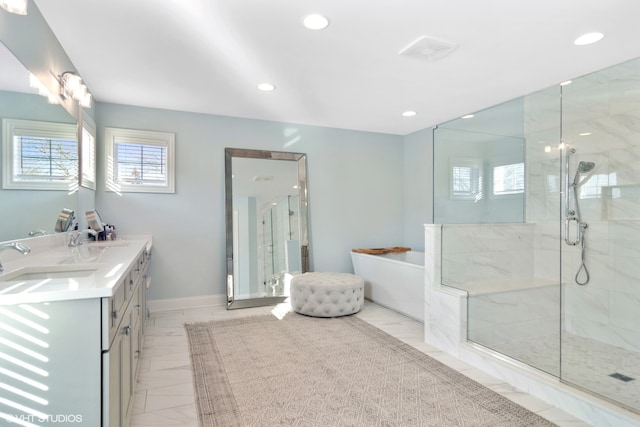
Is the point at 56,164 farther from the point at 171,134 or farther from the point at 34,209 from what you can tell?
the point at 171,134

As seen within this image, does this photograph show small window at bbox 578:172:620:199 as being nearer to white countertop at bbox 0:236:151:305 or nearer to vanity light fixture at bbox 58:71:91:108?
white countertop at bbox 0:236:151:305

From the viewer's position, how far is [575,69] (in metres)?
2.86

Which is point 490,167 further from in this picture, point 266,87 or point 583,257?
point 266,87

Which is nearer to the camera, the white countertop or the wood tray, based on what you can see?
the white countertop

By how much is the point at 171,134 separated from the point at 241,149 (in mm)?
799

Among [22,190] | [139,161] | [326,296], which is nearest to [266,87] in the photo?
[139,161]

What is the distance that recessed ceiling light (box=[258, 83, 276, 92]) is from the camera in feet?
10.6

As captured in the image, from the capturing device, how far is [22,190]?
1925 millimetres

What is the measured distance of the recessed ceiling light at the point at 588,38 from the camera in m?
2.32

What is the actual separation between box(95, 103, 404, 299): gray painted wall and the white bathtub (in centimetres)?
44

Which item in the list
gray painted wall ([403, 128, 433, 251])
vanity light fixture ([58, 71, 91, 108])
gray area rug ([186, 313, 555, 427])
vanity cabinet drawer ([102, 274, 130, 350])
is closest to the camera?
vanity cabinet drawer ([102, 274, 130, 350])

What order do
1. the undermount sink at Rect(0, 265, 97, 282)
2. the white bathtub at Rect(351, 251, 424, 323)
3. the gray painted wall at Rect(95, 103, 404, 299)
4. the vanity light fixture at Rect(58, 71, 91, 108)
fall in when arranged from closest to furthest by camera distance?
the undermount sink at Rect(0, 265, 97, 282)
the vanity light fixture at Rect(58, 71, 91, 108)
the white bathtub at Rect(351, 251, 424, 323)
the gray painted wall at Rect(95, 103, 404, 299)

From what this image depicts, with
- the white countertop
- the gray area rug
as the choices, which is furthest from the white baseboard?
the white countertop

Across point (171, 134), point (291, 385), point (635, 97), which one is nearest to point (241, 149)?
point (171, 134)
